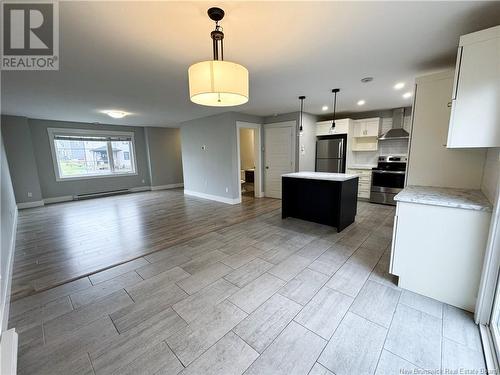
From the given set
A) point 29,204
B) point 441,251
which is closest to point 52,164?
point 29,204

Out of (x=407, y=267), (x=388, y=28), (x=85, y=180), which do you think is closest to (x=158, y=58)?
(x=388, y=28)

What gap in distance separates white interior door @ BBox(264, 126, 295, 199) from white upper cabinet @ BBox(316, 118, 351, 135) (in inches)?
41.0

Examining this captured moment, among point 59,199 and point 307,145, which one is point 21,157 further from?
point 307,145

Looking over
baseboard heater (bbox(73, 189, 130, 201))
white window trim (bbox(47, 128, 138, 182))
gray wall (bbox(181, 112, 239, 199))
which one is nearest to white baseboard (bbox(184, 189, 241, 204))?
gray wall (bbox(181, 112, 239, 199))

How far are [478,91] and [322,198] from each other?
7.85ft

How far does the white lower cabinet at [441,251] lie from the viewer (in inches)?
65.1

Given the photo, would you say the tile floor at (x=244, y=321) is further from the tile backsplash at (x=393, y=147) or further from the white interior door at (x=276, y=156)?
the tile backsplash at (x=393, y=147)

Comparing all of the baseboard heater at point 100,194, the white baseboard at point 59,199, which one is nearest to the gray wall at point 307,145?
the baseboard heater at point 100,194

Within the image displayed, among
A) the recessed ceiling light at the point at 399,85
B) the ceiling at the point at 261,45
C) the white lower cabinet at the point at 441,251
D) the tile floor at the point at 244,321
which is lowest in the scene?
the tile floor at the point at 244,321

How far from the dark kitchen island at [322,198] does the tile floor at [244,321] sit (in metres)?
1.00

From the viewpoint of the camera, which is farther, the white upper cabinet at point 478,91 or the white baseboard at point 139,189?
the white baseboard at point 139,189

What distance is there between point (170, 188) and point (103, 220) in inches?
164

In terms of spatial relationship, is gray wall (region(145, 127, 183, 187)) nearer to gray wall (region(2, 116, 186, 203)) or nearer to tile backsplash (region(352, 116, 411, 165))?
gray wall (region(2, 116, 186, 203))

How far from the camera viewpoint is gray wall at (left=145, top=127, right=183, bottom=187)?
7.89 m
